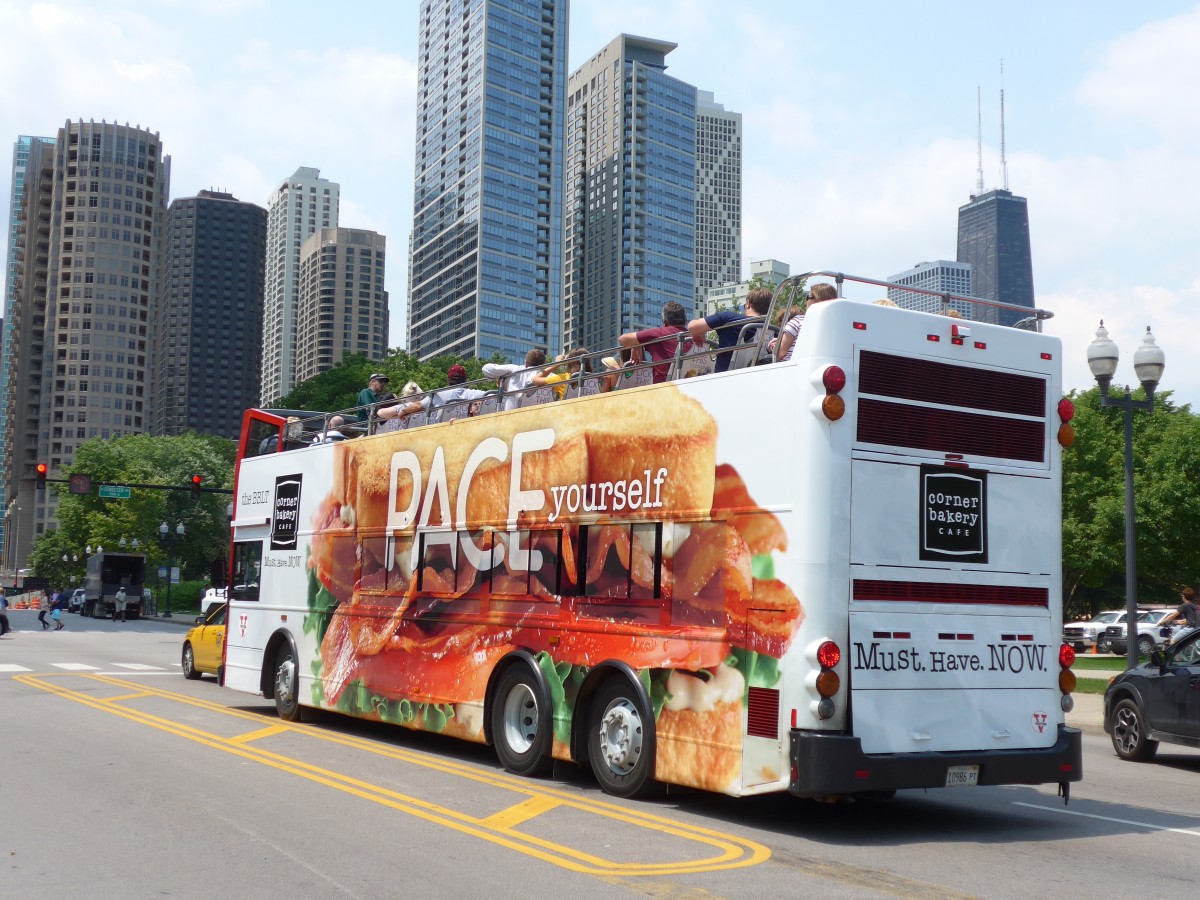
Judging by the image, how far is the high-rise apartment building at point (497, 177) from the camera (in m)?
180

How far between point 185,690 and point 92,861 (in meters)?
13.1

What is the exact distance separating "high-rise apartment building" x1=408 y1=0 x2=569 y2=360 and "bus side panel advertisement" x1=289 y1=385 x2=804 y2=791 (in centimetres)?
16418

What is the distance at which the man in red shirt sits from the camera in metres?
10.3

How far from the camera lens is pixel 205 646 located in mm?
22312

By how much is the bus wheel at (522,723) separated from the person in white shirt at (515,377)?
2.62 metres

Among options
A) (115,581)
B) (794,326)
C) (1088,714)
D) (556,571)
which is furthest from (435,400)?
(115,581)

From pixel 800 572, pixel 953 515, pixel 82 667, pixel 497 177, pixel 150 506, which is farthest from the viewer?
pixel 497 177

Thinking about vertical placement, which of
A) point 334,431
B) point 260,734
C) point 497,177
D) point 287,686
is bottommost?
point 260,734

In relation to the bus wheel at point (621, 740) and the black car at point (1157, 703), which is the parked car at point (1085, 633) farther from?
the bus wheel at point (621, 740)

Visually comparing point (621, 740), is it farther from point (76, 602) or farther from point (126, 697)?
point (76, 602)

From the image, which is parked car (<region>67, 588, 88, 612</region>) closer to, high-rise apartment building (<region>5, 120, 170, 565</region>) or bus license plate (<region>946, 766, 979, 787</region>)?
bus license plate (<region>946, 766, 979, 787</region>)

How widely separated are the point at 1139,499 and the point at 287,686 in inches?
1650

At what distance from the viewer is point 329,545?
14898 mm

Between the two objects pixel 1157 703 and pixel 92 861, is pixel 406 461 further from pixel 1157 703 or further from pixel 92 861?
pixel 1157 703
